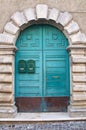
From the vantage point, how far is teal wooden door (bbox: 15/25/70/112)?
7.54 metres

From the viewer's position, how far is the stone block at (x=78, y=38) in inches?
283

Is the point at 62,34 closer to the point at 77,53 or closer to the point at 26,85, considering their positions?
the point at 77,53

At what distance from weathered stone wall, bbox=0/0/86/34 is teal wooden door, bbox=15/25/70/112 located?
0.62 metres

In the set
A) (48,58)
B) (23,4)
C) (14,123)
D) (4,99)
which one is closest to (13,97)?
(4,99)

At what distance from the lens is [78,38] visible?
720 centimetres

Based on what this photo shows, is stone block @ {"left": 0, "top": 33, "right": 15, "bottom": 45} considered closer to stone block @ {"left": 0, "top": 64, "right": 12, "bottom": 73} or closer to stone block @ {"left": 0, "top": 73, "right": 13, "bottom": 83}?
stone block @ {"left": 0, "top": 64, "right": 12, "bottom": 73}

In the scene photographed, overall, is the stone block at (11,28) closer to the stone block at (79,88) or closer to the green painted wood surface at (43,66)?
the green painted wood surface at (43,66)

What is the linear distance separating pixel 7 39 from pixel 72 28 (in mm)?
1711

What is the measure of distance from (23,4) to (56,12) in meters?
0.91

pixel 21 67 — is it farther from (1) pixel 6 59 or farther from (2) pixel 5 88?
(2) pixel 5 88

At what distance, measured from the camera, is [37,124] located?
6867 mm

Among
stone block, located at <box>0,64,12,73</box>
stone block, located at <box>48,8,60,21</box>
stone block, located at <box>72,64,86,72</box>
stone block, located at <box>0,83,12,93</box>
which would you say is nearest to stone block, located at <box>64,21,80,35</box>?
stone block, located at <box>48,8,60,21</box>

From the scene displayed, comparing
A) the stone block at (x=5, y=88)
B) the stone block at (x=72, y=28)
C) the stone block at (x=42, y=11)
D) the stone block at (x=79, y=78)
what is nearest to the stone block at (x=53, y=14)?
the stone block at (x=42, y=11)

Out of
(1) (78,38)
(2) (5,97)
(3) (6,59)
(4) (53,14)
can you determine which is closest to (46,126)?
(2) (5,97)
